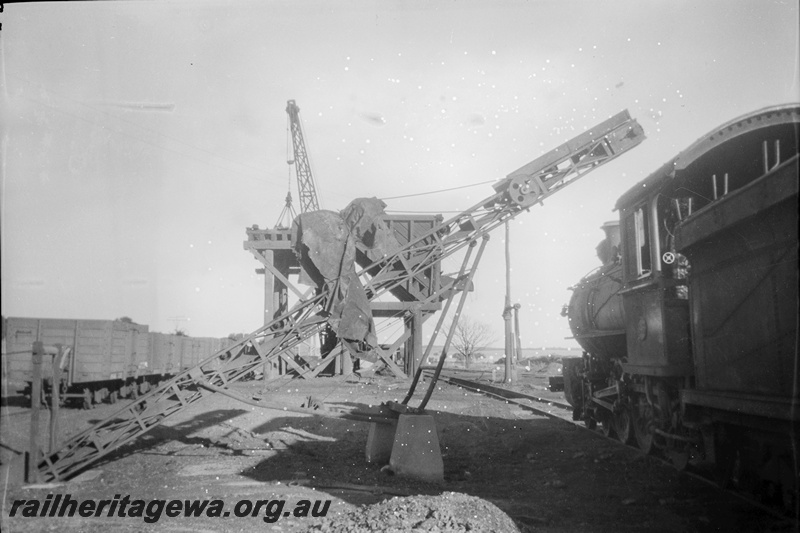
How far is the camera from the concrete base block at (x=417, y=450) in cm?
747

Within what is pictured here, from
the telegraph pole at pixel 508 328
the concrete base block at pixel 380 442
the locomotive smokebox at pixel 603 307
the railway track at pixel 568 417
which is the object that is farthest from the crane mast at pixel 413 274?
the telegraph pole at pixel 508 328

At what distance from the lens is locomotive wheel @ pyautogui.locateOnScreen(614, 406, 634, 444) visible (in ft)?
28.9

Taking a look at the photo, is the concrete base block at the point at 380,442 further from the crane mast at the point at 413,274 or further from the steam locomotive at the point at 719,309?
the steam locomotive at the point at 719,309

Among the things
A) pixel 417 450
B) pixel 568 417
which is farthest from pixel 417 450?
pixel 568 417

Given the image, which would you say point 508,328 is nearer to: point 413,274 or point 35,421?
point 413,274

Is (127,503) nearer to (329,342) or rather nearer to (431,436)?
(431,436)

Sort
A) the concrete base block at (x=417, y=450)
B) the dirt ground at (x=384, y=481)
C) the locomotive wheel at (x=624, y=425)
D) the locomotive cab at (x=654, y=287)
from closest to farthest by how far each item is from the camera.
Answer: the dirt ground at (x=384, y=481)
the locomotive cab at (x=654, y=287)
the concrete base block at (x=417, y=450)
the locomotive wheel at (x=624, y=425)

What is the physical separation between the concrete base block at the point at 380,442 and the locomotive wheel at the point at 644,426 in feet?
11.6

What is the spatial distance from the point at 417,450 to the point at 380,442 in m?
0.98

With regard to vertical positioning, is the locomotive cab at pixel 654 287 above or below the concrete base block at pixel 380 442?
above

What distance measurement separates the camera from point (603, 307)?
975 centimetres

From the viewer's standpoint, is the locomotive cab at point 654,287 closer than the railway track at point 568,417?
No

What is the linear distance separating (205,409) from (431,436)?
7542mm

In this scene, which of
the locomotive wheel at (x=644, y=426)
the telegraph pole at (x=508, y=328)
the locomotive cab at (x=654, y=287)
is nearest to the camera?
the locomotive cab at (x=654, y=287)
